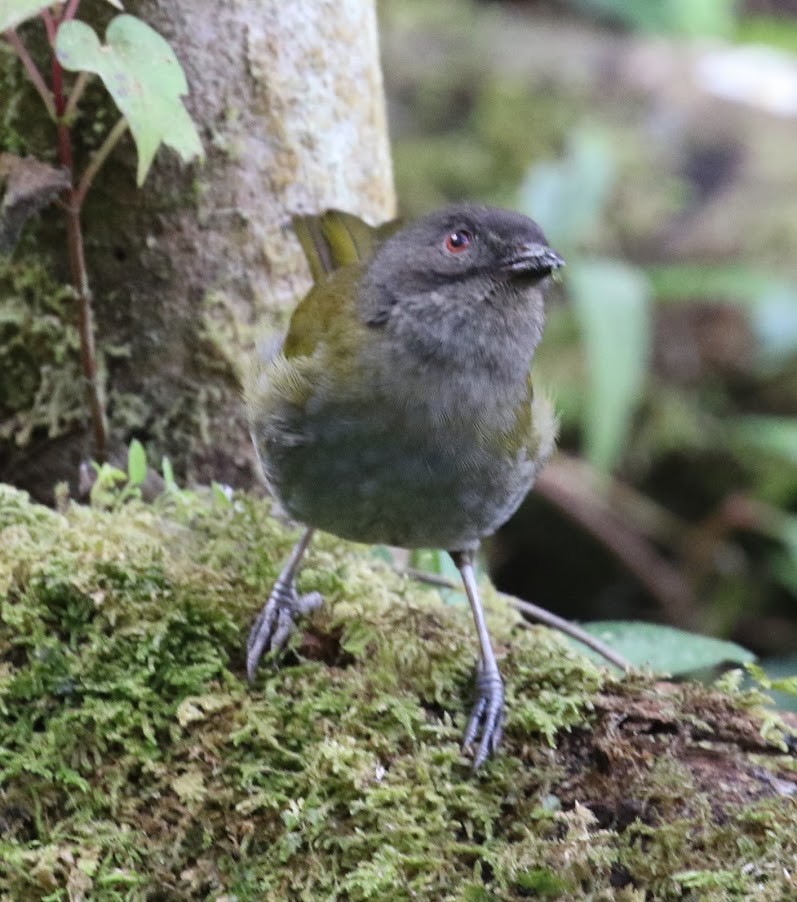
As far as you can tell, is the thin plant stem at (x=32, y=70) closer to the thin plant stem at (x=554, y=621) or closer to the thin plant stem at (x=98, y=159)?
the thin plant stem at (x=98, y=159)

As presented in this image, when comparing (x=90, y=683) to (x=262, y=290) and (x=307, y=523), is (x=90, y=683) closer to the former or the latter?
(x=307, y=523)

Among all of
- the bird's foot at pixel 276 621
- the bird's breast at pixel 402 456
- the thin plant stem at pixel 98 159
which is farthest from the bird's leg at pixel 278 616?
the thin plant stem at pixel 98 159

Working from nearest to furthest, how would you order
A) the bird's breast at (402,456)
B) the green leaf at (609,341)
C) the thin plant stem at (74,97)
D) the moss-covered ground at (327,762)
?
the moss-covered ground at (327,762), the bird's breast at (402,456), the thin plant stem at (74,97), the green leaf at (609,341)

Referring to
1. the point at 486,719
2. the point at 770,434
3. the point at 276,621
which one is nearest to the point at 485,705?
the point at 486,719

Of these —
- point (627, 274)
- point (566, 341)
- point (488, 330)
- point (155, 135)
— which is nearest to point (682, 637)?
point (488, 330)

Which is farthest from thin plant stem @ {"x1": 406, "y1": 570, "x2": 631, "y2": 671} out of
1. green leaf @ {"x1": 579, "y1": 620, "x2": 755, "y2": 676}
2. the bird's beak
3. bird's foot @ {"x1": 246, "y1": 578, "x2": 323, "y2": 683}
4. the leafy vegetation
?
the leafy vegetation

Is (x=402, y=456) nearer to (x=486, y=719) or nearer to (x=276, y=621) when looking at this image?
(x=276, y=621)
